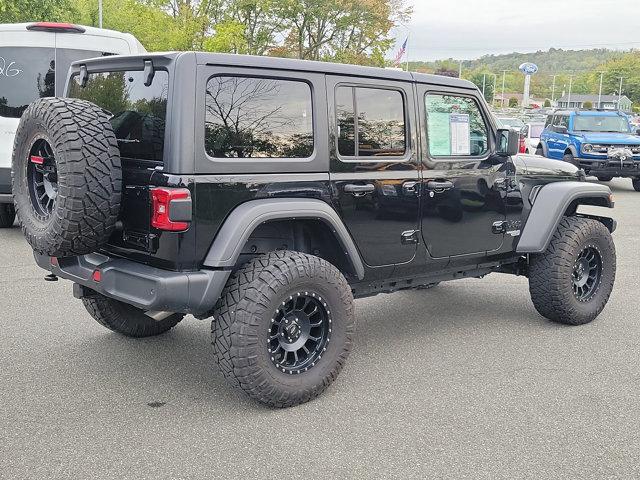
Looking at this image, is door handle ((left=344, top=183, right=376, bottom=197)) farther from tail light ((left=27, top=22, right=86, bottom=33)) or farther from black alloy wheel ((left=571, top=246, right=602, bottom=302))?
tail light ((left=27, top=22, right=86, bottom=33))

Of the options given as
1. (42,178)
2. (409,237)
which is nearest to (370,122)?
(409,237)

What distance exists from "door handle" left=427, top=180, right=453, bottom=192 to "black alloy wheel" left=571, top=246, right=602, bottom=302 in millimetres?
1591

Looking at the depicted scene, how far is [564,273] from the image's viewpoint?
5320 mm

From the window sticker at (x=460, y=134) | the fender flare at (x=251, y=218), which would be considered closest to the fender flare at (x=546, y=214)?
the window sticker at (x=460, y=134)

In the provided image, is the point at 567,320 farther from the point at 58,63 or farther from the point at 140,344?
the point at 58,63

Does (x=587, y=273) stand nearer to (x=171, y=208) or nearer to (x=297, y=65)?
(x=297, y=65)

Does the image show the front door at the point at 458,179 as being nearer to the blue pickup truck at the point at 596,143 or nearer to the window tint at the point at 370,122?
the window tint at the point at 370,122

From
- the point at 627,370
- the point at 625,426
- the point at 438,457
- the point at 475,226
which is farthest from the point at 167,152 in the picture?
the point at 627,370

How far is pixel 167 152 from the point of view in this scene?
3.51 meters

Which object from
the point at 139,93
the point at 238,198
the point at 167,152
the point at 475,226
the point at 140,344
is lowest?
the point at 140,344

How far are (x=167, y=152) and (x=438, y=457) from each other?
78.9 inches

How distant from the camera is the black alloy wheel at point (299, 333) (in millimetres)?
3811

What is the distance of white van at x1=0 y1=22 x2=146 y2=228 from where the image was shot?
26.8 ft

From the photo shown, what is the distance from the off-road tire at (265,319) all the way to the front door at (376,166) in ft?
1.54
